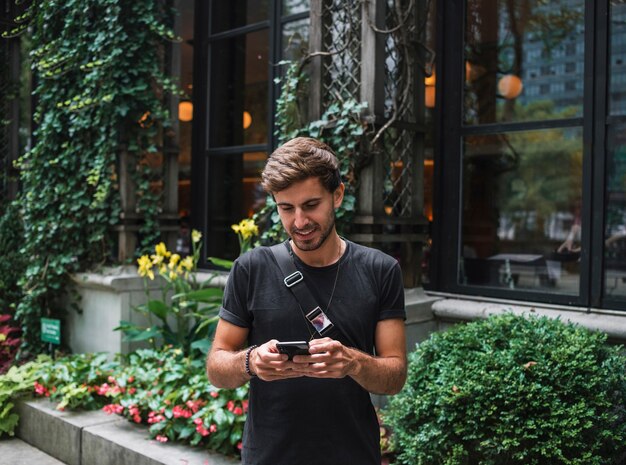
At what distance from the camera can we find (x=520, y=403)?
3467mm

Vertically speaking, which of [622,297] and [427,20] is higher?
[427,20]

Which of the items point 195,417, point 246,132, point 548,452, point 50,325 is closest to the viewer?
point 548,452

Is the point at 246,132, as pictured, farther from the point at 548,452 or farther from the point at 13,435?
the point at 548,452

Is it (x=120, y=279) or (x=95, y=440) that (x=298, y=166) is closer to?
(x=95, y=440)

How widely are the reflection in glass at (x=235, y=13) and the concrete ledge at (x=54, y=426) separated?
413 cm

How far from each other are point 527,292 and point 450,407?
184 centimetres

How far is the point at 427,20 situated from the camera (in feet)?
19.0

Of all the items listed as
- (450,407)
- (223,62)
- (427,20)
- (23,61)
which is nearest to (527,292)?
(450,407)

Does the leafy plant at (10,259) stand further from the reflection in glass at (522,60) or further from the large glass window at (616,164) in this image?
the large glass window at (616,164)

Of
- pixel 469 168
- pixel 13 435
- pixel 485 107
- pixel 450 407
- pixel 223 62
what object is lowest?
pixel 13 435

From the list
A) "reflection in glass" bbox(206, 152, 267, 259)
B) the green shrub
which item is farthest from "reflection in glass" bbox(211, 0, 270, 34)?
the green shrub

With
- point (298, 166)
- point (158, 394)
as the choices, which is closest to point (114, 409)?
point (158, 394)

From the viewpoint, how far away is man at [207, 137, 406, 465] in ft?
7.41

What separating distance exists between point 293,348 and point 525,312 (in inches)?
131
